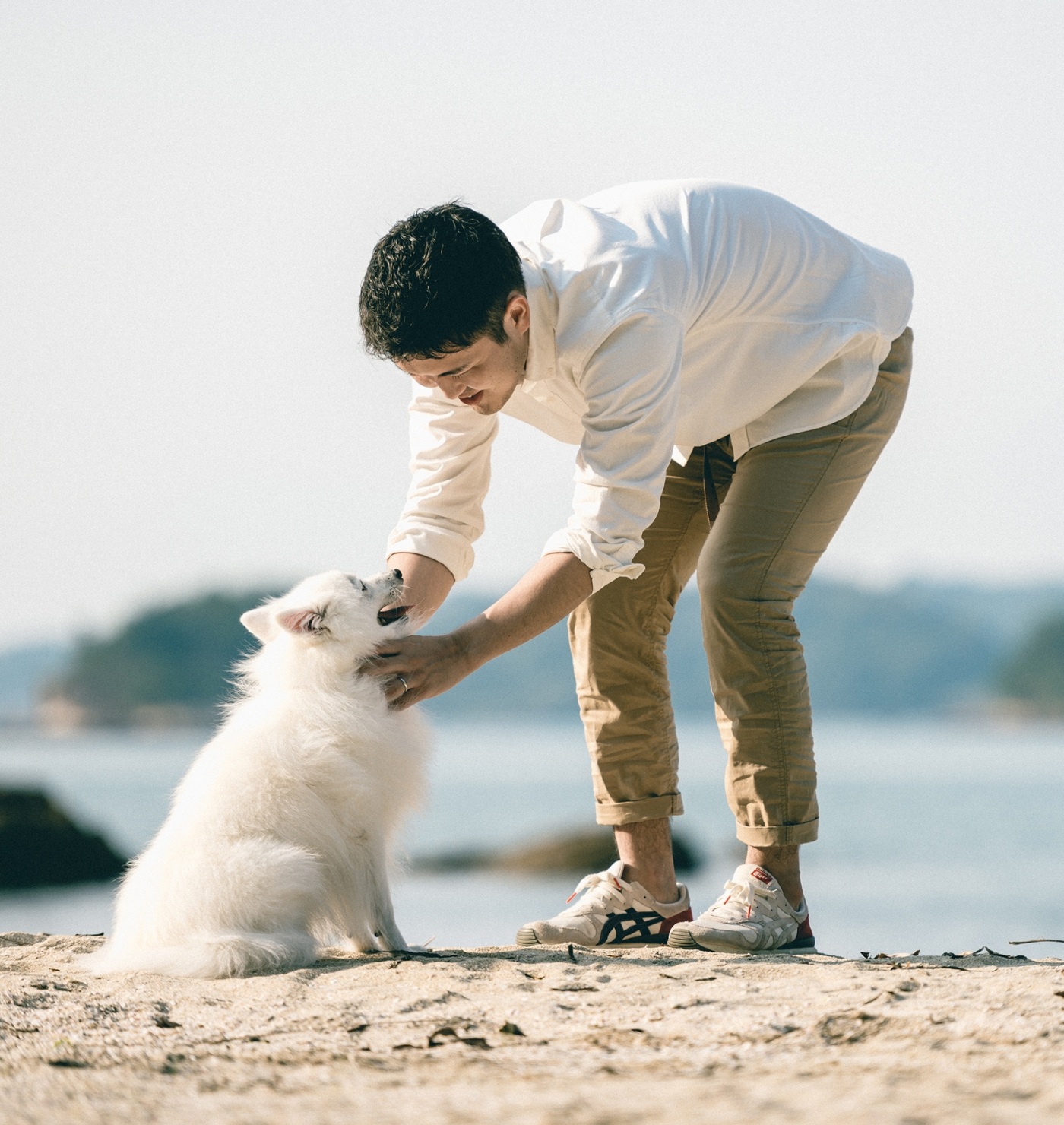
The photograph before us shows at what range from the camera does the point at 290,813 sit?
12.7 ft

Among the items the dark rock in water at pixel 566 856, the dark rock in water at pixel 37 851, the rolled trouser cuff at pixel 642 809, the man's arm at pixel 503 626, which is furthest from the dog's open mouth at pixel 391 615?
the dark rock in water at pixel 566 856

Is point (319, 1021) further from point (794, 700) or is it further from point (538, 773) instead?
point (538, 773)

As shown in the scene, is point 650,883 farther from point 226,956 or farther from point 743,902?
point 226,956

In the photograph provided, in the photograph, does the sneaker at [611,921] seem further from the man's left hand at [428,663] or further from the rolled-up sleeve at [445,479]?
the rolled-up sleeve at [445,479]

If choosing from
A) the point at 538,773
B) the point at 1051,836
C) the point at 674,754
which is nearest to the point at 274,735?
the point at 674,754

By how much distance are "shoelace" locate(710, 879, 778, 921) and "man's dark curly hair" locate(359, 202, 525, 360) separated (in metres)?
1.92

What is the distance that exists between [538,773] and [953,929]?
43.1m

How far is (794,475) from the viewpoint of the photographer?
13.3 ft

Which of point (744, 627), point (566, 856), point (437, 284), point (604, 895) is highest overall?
point (566, 856)

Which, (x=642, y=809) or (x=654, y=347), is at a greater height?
(x=654, y=347)

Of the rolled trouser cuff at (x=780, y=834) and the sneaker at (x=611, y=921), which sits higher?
the rolled trouser cuff at (x=780, y=834)

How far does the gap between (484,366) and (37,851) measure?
10.9 metres

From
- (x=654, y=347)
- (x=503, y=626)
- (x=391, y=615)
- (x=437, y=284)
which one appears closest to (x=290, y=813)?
(x=391, y=615)

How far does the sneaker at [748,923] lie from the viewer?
4.01 meters
